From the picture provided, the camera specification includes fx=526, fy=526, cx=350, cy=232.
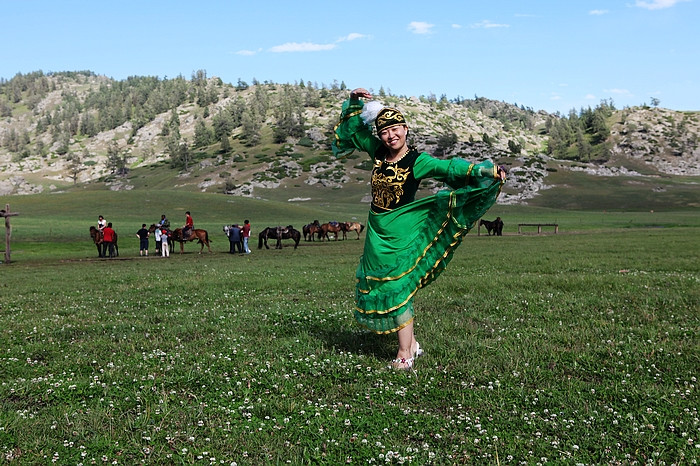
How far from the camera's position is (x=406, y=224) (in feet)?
26.1

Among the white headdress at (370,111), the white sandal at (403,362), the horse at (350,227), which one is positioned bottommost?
the horse at (350,227)

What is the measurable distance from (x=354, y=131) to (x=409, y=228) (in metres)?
2.24

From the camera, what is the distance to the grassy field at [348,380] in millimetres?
4930

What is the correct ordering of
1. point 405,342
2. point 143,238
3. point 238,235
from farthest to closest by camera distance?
point 238,235 < point 143,238 < point 405,342

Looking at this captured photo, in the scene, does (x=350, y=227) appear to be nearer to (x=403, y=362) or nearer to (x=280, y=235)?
(x=280, y=235)

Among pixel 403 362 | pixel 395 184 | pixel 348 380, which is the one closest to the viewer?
pixel 348 380

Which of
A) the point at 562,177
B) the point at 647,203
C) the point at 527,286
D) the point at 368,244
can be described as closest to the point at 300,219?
the point at 527,286

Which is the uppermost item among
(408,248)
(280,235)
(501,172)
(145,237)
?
(501,172)

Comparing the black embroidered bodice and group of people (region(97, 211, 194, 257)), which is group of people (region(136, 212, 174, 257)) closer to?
group of people (region(97, 211, 194, 257))

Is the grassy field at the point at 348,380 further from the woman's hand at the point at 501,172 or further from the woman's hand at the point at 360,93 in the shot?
the woman's hand at the point at 360,93

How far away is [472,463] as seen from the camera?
4641 millimetres

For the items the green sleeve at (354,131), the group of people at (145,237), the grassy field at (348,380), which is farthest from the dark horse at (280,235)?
the green sleeve at (354,131)

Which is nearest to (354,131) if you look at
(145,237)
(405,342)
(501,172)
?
(501,172)

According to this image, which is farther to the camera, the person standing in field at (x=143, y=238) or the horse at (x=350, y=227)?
the horse at (x=350, y=227)
